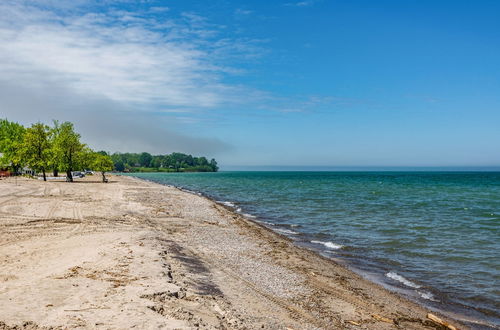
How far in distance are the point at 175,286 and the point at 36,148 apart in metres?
60.7

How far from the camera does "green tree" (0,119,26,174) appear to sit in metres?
68.7

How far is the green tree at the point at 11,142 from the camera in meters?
68.7

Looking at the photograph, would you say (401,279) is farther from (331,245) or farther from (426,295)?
(331,245)

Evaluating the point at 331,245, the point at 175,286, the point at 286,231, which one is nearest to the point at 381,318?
the point at 175,286

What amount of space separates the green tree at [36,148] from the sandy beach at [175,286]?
46977 mm

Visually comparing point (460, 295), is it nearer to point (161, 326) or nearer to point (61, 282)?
point (161, 326)

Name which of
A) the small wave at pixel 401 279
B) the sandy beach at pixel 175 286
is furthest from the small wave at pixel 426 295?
the sandy beach at pixel 175 286

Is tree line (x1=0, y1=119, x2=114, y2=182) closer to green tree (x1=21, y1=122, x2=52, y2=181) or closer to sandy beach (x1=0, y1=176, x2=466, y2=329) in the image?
green tree (x1=21, y1=122, x2=52, y2=181)

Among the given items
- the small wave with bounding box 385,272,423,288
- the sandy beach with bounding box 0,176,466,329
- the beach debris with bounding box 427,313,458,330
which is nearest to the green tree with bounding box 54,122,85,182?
the sandy beach with bounding box 0,176,466,329

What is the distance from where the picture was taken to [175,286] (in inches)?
350

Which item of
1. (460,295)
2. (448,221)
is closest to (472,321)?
(460,295)

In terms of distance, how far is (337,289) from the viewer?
1148 cm

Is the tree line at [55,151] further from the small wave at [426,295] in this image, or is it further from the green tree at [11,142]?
the small wave at [426,295]

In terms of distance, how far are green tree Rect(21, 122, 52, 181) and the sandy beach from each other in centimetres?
4698
